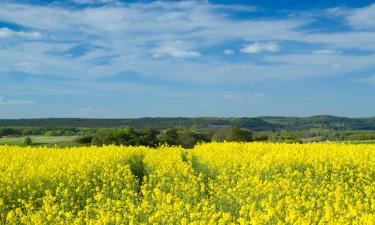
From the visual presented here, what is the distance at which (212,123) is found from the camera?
104875 mm

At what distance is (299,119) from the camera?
126 m

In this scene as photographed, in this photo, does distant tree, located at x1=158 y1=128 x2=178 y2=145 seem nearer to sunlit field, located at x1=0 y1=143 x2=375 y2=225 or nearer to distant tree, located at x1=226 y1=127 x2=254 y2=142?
distant tree, located at x1=226 y1=127 x2=254 y2=142

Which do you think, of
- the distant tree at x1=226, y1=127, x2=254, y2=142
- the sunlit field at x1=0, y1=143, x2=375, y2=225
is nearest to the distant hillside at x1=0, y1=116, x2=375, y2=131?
the distant tree at x1=226, y1=127, x2=254, y2=142

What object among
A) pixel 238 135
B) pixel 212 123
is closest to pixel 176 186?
pixel 238 135

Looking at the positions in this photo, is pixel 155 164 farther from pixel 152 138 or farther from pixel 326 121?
pixel 326 121

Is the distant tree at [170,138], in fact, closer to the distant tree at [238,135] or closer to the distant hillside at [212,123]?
the distant tree at [238,135]

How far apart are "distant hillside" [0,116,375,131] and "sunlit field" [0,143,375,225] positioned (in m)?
83.6

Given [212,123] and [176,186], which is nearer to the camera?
[176,186]

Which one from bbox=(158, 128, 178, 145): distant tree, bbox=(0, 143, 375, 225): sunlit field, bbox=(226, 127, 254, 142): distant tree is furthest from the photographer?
bbox=(226, 127, 254, 142): distant tree

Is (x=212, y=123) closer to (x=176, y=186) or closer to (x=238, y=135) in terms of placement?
(x=238, y=135)

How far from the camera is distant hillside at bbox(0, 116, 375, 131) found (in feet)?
340

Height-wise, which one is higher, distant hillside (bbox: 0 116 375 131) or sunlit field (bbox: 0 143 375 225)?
distant hillside (bbox: 0 116 375 131)

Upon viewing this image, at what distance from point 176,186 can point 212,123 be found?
3685 inches


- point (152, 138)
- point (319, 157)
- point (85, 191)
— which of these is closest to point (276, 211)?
point (85, 191)
